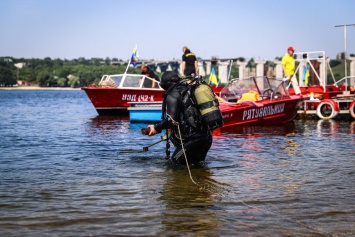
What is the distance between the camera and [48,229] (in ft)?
16.4

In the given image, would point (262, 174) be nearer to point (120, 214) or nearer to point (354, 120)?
point (120, 214)

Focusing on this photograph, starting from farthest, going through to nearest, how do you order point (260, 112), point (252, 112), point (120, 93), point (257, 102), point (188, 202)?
point (120, 93) → point (257, 102) → point (260, 112) → point (252, 112) → point (188, 202)

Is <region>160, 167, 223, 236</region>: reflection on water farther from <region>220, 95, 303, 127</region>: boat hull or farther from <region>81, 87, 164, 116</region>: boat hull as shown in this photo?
<region>81, 87, 164, 116</region>: boat hull

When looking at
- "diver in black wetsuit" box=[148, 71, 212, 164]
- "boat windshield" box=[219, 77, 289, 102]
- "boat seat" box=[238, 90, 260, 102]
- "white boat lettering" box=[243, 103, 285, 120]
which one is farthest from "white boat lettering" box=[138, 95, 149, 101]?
"diver in black wetsuit" box=[148, 71, 212, 164]

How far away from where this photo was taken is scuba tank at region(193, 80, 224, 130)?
7.44 meters

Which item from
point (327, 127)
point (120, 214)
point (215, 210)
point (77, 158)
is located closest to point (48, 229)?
point (120, 214)

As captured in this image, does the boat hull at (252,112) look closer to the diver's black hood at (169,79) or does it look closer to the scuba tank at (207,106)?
the diver's black hood at (169,79)

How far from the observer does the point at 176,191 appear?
6.68m

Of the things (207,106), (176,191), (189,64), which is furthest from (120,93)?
(176,191)

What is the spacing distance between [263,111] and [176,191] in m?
A: 10.5

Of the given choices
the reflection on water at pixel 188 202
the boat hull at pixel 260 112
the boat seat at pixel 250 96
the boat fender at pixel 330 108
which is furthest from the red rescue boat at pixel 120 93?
the reflection on water at pixel 188 202

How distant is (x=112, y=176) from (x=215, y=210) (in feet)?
8.54

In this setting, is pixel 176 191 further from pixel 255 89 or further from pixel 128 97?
pixel 128 97

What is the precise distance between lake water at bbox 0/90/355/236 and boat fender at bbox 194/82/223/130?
0.86 metres
